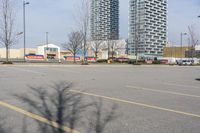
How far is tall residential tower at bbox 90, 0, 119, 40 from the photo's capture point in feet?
266

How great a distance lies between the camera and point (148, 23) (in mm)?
86062

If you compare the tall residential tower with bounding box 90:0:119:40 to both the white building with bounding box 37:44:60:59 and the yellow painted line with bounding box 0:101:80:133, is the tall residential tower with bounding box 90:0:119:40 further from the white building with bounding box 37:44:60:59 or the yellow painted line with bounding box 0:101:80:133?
the yellow painted line with bounding box 0:101:80:133

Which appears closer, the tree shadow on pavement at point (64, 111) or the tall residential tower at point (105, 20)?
the tree shadow on pavement at point (64, 111)

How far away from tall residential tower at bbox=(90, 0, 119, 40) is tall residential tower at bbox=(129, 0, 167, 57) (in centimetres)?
726

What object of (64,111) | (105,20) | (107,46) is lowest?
(64,111)

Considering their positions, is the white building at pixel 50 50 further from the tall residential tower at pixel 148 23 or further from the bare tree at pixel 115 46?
the tall residential tower at pixel 148 23

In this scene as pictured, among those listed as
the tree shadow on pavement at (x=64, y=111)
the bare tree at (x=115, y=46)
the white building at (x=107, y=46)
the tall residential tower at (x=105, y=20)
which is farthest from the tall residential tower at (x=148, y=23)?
the tree shadow on pavement at (x=64, y=111)

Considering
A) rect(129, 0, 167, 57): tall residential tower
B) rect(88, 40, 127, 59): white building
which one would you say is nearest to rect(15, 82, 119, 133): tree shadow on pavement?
rect(129, 0, 167, 57): tall residential tower

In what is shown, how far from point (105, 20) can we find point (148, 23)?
13.4 metres

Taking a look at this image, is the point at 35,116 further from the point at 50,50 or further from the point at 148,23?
the point at 50,50

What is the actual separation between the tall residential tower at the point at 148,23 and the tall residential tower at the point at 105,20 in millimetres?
7262

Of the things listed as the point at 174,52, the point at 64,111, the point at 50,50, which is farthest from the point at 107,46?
the point at 64,111

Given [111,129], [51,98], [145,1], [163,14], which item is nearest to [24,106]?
[51,98]

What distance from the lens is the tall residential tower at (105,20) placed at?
80963mm
